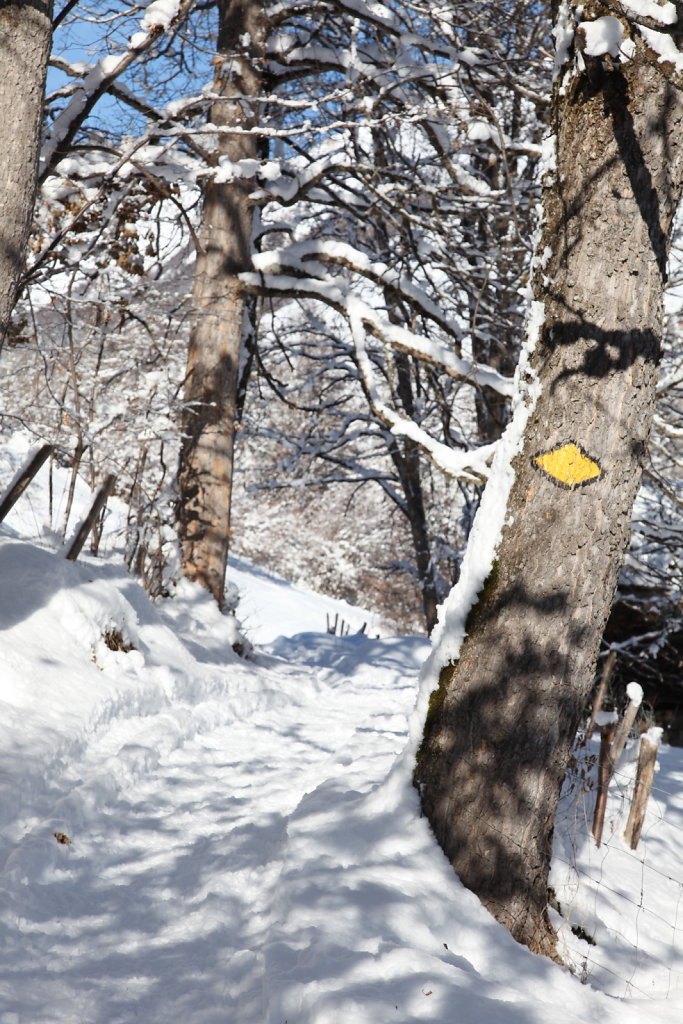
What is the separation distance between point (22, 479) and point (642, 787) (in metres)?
3.97

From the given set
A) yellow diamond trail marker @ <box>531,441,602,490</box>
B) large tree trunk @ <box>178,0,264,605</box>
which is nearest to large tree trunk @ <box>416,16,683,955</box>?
yellow diamond trail marker @ <box>531,441,602,490</box>

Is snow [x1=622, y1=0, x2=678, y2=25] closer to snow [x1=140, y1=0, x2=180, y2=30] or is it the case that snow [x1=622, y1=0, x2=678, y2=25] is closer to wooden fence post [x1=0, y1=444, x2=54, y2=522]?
snow [x1=140, y1=0, x2=180, y2=30]

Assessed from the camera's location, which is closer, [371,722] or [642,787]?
[642,787]

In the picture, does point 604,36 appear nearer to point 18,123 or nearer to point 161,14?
point 161,14

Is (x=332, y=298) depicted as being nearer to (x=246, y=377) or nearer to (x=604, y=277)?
(x=246, y=377)

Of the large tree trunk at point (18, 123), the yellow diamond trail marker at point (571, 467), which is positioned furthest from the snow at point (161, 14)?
the yellow diamond trail marker at point (571, 467)

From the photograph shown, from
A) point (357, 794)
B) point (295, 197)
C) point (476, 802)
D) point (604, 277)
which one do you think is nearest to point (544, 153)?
point (604, 277)

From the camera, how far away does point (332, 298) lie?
244 inches

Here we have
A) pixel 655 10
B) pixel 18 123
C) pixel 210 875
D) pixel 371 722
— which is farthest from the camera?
pixel 371 722

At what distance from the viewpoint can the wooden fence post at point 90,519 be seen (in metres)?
5.11

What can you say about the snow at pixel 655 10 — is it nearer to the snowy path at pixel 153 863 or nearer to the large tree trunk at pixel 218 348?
the snowy path at pixel 153 863

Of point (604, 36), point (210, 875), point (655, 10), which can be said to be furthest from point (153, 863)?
point (655, 10)

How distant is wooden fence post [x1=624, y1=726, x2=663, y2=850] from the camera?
4.26 meters

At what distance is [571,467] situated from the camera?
2857 mm
